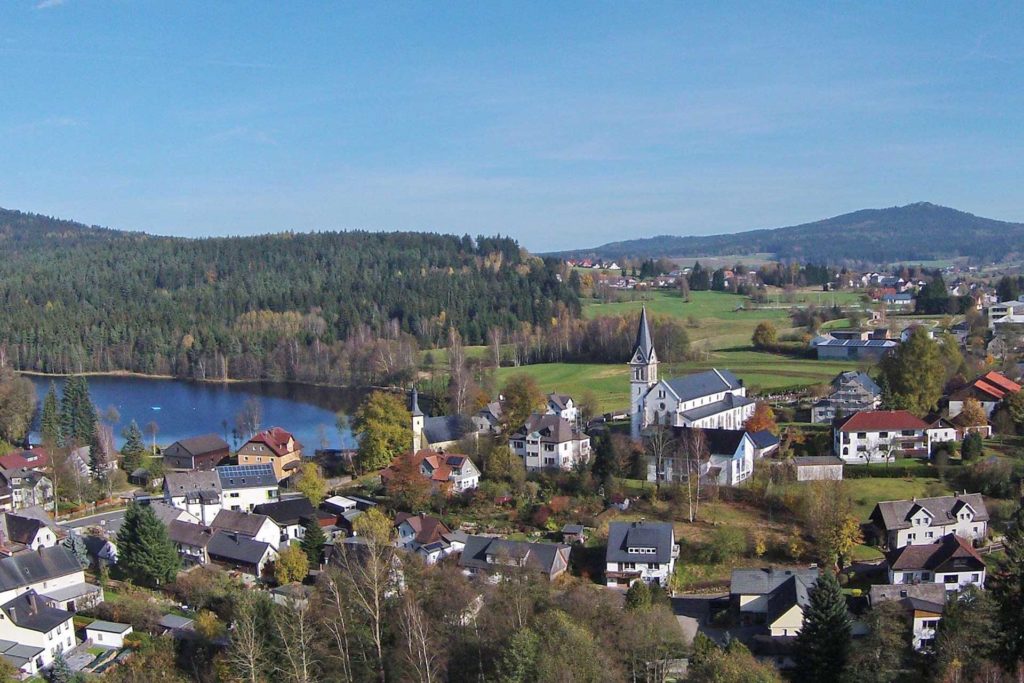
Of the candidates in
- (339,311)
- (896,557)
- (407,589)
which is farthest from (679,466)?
(339,311)

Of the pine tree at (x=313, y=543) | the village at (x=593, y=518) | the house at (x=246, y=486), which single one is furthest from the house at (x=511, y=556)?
the house at (x=246, y=486)

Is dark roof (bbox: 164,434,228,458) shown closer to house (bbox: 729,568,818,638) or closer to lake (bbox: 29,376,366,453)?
lake (bbox: 29,376,366,453)

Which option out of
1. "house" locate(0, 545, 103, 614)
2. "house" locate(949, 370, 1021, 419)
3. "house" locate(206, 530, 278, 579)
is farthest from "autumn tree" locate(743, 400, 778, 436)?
"house" locate(0, 545, 103, 614)

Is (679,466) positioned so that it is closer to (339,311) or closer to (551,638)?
(551,638)

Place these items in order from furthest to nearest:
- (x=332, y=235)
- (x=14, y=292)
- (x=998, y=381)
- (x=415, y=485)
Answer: (x=332, y=235) < (x=14, y=292) < (x=998, y=381) < (x=415, y=485)

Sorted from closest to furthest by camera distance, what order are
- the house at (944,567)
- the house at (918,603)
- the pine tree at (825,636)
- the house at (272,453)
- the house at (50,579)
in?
the pine tree at (825,636) → the house at (918,603) → the house at (944,567) → the house at (50,579) → the house at (272,453)

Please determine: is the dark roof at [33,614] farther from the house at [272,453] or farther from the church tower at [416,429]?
the church tower at [416,429]

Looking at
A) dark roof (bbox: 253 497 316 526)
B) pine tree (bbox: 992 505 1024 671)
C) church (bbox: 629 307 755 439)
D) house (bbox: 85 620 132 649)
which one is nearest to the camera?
pine tree (bbox: 992 505 1024 671)
